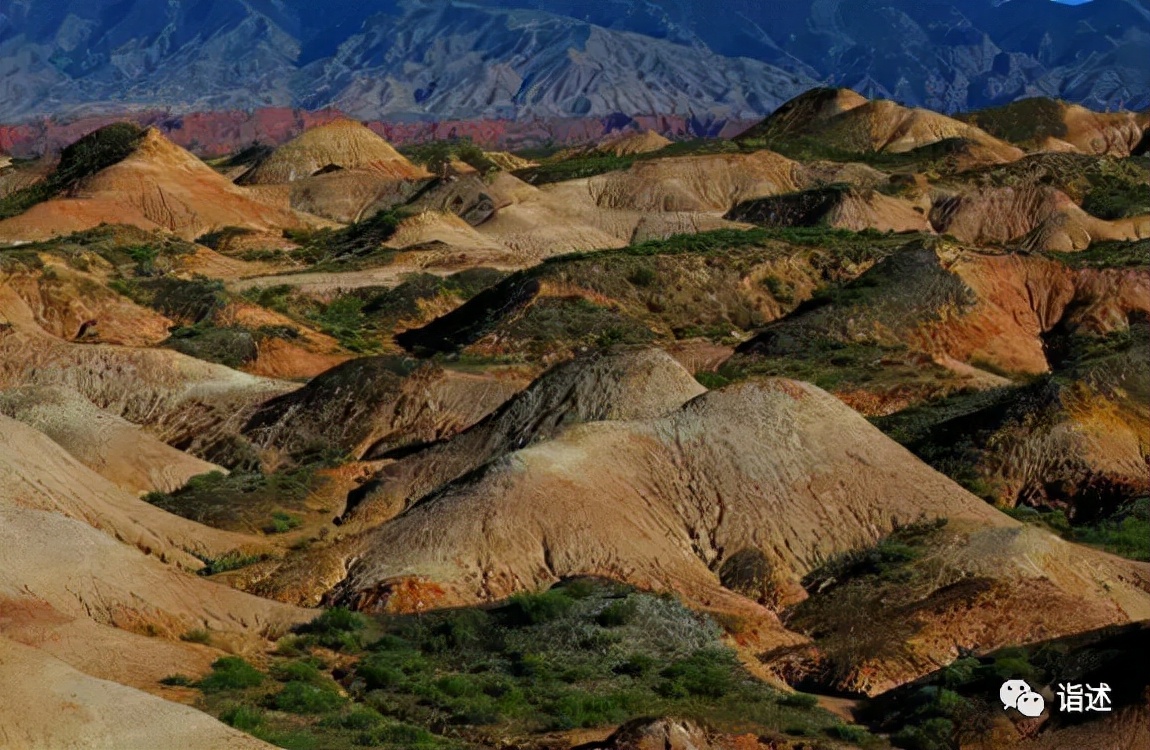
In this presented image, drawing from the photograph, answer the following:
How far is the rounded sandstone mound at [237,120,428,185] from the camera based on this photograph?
11856cm

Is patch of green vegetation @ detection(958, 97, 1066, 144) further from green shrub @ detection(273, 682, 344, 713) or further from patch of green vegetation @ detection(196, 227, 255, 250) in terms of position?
green shrub @ detection(273, 682, 344, 713)

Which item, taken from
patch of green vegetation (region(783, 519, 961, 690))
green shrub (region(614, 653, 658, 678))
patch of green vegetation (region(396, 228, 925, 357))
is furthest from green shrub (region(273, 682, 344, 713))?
patch of green vegetation (region(396, 228, 925, 357))

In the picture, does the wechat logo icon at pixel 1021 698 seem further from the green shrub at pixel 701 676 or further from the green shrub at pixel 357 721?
the green shrub at pixel 357 721

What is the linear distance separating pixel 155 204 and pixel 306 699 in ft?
218

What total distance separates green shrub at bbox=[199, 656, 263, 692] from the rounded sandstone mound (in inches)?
3461

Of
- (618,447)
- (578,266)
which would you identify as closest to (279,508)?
(618,447)

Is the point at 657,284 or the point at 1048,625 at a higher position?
the point at 1048,625

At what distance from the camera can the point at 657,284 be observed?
229ft

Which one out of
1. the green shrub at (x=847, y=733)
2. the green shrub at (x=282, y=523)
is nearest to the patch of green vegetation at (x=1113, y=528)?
the green shrub at (x=847, y=733)

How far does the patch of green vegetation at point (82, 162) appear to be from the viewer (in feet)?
307

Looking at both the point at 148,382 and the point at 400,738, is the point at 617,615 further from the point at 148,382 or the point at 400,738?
the point at 148,382

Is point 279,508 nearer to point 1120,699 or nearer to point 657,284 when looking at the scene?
point 1120,699

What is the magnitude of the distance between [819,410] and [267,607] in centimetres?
1090

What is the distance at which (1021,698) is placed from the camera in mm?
26984
